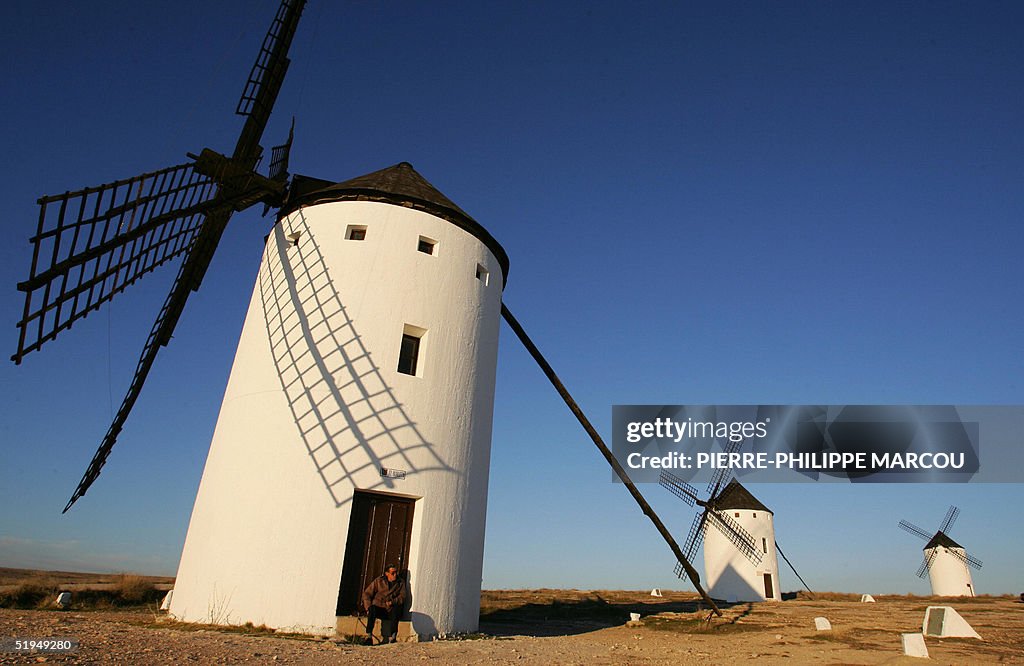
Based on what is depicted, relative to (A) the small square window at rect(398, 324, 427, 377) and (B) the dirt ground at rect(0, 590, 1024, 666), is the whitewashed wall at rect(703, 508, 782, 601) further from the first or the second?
(A) the small square window at rect(398, 324, 427, 377)

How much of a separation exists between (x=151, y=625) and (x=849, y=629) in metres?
15.5

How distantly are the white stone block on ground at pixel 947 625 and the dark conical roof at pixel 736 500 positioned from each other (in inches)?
912

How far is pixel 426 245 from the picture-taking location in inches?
485

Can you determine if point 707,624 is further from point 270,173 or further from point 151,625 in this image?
point 270,173

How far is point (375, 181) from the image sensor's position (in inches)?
509

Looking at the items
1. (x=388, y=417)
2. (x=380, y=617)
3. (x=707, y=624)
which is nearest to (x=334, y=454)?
(x=388, y=417)

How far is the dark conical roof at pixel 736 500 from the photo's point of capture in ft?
117

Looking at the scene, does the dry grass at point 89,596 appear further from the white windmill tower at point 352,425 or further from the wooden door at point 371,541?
the wooden door at point 371,541

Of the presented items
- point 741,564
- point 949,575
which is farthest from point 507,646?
point 949,575

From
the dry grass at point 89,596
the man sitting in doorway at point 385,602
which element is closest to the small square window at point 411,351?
the man sitting in doorway at point 385,602

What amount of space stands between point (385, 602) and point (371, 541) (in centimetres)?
108

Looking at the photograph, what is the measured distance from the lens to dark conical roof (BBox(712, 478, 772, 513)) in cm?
3569

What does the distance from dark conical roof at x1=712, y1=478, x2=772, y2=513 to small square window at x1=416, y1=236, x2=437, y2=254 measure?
94.9 feet

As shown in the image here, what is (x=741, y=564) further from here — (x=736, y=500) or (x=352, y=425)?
(x=352, y=425)
